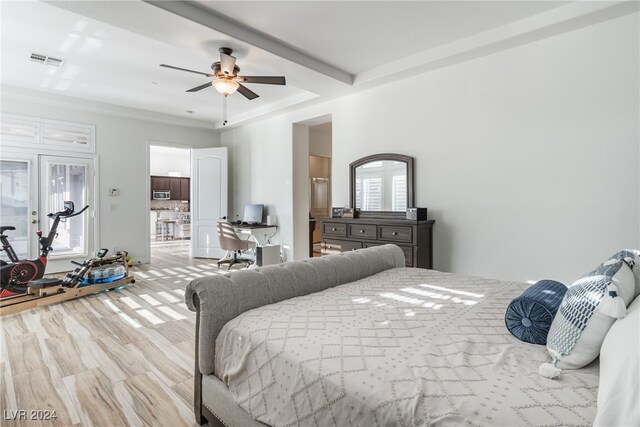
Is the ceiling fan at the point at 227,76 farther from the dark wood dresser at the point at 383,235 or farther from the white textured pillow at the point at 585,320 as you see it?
the white textured pillow at the point at 585,320

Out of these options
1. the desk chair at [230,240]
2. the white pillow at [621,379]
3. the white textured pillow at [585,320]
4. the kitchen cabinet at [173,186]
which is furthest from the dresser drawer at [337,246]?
the kitchen cabinet at [173,186]

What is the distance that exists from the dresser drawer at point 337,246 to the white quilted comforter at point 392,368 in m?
2.36

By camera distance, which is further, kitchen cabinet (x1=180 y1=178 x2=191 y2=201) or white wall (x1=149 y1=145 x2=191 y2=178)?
kitchen cabinet (x1=180 y1=178 x2=191 y2=201)

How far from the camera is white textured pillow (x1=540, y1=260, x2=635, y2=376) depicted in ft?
3.44

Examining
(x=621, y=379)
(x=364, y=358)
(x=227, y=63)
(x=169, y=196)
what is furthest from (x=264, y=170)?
(x=169, y=196)

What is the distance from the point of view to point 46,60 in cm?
390

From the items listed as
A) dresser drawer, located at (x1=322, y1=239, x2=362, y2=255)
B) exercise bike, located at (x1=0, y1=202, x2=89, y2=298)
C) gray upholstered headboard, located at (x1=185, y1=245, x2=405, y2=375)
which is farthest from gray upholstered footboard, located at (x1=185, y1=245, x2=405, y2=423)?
exercise bike, located at (x1=0, y1=202, x2=89, y2=298)

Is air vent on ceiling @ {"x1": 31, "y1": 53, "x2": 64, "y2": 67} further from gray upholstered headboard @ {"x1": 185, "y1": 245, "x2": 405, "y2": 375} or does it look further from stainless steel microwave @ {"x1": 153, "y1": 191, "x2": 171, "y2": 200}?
stainless steel microwave @ {"x1": 153, "y1": 191, "x2": 171, "y2": 200}

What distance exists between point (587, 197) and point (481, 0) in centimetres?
194

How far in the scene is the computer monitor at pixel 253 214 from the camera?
20.3 feet

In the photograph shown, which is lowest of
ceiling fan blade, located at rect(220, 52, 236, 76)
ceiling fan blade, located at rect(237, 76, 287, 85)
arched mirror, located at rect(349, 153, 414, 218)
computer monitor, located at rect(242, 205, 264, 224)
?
computer monitor, located at rect(242, 205, 264, 224)

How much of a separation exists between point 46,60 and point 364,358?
16.3ft

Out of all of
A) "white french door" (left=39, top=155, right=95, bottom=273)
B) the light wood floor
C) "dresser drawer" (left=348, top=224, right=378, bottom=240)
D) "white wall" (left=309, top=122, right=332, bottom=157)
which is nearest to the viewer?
the light wood floor

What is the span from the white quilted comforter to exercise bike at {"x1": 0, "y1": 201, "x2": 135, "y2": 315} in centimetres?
325
